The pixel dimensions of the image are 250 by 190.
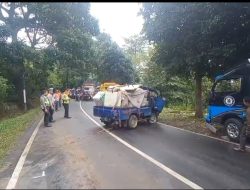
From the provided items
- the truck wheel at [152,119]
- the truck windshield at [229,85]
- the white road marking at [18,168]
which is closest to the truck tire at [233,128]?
the truck windshield at [229,85]

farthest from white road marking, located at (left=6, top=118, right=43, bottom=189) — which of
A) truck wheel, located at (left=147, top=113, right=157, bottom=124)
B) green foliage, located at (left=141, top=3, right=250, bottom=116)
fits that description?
green foliage, located at (left=141, top=3, right=250, bottom=116)

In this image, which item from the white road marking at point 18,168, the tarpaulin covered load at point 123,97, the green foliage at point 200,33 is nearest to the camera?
the white road marking at point 18,168

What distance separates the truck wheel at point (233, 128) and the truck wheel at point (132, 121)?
4.82 m

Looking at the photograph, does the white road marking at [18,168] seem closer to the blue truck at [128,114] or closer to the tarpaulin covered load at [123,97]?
the blue truck at [128,114]

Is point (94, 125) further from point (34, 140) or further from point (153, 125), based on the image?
point (34, 140)

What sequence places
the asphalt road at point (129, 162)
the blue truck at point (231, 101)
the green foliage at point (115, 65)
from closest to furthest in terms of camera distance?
the asphalt road at point (129, 162) < the blue truck at point (231, 101) < the green foliage at point (115, 65)

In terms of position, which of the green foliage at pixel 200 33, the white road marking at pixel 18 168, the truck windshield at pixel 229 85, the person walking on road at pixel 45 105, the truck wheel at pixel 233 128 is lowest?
the white road marking at pixel 18 168

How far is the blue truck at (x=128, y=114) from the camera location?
56.5 ft

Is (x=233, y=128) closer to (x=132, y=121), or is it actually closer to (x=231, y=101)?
A: (x=231, y=101)

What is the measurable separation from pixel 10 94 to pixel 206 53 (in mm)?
22726

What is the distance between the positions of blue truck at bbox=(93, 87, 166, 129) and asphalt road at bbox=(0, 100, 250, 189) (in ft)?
5.79

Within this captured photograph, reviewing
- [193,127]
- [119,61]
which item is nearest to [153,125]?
[193,127]

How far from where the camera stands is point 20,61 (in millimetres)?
29719

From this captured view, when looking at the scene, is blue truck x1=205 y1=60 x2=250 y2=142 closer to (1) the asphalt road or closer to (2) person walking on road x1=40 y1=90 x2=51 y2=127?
(1) the asphalt road
